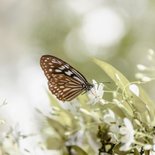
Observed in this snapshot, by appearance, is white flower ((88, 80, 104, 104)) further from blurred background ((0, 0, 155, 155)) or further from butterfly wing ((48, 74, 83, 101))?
blurred background ((0, 0, 155, 155))

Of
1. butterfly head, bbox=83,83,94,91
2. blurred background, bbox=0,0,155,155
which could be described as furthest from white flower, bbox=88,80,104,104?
blurred background, bbox=0,0,155,155

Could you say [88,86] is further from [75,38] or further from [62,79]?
[75,38]

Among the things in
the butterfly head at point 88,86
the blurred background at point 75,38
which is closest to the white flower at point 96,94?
the butterfly head at point 88,86

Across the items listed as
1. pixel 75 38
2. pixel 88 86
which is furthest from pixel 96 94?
pixel 75 38

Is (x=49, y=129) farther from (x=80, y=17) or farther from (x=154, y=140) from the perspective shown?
(x=80, y=17)

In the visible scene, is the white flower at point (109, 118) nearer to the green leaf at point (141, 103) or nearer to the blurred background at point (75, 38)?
the green leaf at point (141, 103)

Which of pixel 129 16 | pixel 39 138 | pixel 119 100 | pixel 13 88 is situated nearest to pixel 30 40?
pixel 13 88
